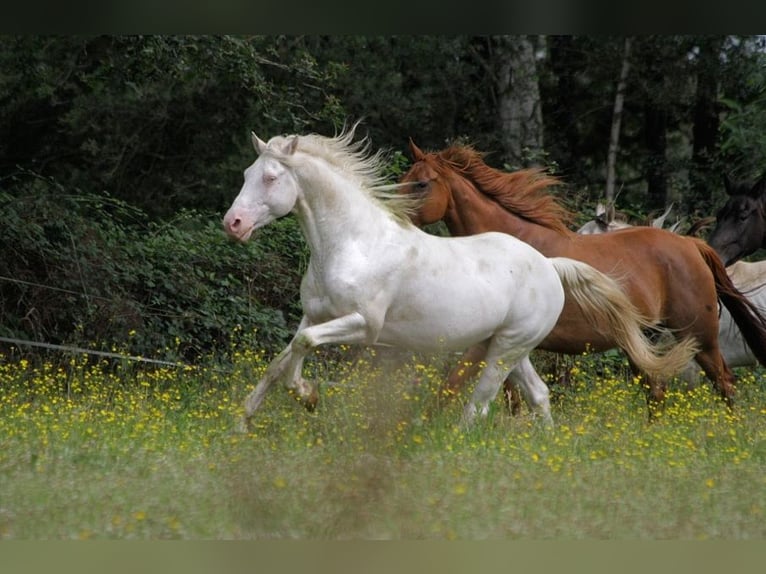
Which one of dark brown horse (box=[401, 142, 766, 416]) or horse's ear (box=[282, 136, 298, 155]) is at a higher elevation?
horse's ear (box=[282, 136, 298, 155])

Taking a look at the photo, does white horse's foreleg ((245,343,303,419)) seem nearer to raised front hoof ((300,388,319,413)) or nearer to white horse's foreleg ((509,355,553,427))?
raised front hoof ((300,388,319,413))

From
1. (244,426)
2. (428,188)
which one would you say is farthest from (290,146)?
(428,188)

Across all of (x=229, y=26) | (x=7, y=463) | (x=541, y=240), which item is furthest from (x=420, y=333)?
(x=229, y=26)

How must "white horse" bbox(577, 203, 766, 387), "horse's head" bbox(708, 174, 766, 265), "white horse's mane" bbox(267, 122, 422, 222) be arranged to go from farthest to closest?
"horse's head" bbox(708, 174, 766, 265) < "white horse" bbox(577, 203, 766, 387) < "white horse's mane" bbox(267, 122, 422, 222)

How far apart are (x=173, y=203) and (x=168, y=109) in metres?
1.36

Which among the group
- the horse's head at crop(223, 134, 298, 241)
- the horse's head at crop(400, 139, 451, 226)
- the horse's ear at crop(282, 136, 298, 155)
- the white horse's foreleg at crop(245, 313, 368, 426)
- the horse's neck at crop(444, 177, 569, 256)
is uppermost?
the horse's ear at crop(282, 136, 298, 155)

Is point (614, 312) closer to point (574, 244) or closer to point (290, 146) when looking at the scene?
point (574, 244)

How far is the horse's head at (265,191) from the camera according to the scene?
23.7 feet

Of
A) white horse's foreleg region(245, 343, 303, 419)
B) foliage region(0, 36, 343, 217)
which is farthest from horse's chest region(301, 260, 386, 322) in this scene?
foliage region(0, 36, 343, 217)

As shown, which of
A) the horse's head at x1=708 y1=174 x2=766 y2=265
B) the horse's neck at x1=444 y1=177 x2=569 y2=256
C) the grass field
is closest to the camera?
the grass field

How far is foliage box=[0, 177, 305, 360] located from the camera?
37.2ft

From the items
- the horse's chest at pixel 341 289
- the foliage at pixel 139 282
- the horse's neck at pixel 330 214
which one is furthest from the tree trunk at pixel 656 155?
the horse's chest at pixel 341 289

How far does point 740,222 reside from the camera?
11289 millimetres

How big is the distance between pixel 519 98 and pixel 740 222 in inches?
235
